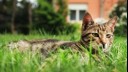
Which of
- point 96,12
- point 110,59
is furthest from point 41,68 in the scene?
point 96,12

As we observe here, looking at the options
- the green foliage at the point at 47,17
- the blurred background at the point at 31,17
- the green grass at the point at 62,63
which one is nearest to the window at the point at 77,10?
the blurred background at the point at 31,17

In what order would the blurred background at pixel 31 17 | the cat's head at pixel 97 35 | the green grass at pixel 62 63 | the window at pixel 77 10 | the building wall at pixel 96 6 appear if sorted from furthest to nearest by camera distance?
1. the window at pixel 77 10
2. the building wall at pixel 96 6
3. the blurred background at pixel 31 17
4. the cat's head at pixel 97 35
5. the green grass at pixel 62 63

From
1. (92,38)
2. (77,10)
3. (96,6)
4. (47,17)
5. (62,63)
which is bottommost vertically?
(77,10)

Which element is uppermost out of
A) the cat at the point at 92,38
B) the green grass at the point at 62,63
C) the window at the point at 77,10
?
the cat at the point at 92,38

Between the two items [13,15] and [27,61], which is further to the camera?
[13,15]

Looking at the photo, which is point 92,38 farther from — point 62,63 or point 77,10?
point 77,10

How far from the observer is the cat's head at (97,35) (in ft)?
23.3

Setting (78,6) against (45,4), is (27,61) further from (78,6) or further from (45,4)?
(78,6)

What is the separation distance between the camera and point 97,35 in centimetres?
730

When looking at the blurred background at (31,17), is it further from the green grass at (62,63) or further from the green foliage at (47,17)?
the green grass at (62,63)

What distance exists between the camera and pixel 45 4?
35906mm

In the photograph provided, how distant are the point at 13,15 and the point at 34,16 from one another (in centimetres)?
284

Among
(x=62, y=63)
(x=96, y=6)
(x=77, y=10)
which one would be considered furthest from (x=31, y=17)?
(x=62, y=63)

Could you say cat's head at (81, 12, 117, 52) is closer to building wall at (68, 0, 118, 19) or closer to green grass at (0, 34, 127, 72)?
green grass at (0, 34, 127, 72)
